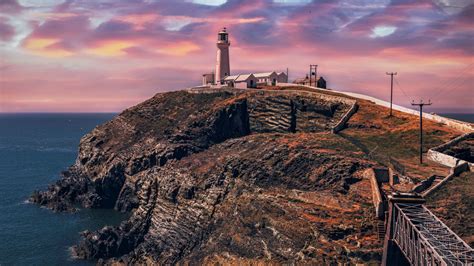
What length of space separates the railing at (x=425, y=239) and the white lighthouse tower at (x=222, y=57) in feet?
286

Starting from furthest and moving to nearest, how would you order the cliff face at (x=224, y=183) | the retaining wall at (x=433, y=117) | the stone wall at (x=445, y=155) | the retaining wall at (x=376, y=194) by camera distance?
the retaining wall at (x=433, y=117) < the stone wall at (x=445, y=155) < the cliff face at (x=224, y=183) < the retaining wall at (x=376, y=194)

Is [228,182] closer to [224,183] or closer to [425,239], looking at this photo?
[224,183]

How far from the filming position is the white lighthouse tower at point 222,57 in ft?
425

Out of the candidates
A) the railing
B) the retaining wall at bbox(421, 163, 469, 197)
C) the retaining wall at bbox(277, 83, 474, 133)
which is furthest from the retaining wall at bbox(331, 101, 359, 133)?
the railing

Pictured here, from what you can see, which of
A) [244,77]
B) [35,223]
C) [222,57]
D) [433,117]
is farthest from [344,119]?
[35,223]

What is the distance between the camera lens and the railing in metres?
36.2

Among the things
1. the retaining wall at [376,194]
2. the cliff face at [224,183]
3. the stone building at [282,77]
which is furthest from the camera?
the stone building at [282,77]

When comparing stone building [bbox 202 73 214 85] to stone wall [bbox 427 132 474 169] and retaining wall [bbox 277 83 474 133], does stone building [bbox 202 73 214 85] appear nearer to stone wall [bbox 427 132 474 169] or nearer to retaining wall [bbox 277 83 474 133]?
retaining wall [bbox 277 83 474 133]

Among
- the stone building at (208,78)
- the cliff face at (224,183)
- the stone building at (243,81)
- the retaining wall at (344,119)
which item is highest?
the stone building at (208,78)

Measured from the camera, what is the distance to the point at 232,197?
72.8 m

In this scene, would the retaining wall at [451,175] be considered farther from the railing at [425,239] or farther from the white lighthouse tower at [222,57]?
the white lighthouse tower at [222,57]

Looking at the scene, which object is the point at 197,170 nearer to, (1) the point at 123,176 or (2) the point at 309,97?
(1) the point at 123,176

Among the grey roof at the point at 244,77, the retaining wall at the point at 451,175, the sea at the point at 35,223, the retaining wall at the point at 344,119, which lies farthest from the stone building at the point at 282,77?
the retaining wall at the point at 451,175

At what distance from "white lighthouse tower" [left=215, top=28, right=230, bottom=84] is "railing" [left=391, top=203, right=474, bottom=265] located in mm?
87207
